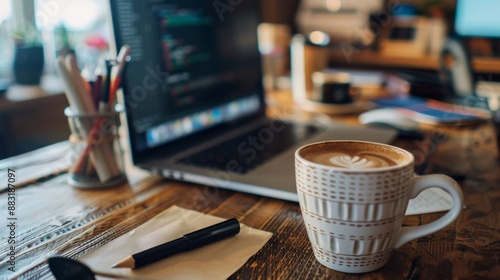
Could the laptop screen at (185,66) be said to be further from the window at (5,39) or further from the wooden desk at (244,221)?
the window at (5,39)

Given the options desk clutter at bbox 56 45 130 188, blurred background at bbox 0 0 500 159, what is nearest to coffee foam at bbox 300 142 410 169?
desk clutter at bbox 56 45 130 188

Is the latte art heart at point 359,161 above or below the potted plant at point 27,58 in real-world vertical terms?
below

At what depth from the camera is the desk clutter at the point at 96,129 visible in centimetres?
66

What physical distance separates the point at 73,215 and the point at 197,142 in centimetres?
30

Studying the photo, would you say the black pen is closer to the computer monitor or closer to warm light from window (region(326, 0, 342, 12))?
the computer monitor

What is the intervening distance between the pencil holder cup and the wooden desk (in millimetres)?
20

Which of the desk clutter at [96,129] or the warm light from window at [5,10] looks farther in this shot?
the warm light from window at [5,10]

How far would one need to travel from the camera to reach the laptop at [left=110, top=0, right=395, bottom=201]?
2.25 feet

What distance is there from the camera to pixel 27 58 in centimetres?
126

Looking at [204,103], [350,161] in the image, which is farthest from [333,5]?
[350,161]

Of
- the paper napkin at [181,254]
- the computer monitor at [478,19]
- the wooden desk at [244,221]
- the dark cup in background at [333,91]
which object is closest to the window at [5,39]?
the wooden desk at [244,221]

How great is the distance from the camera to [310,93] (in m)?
1.41

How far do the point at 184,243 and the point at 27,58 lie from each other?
3.36 ft

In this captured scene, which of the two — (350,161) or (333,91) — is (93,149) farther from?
(333,91)
